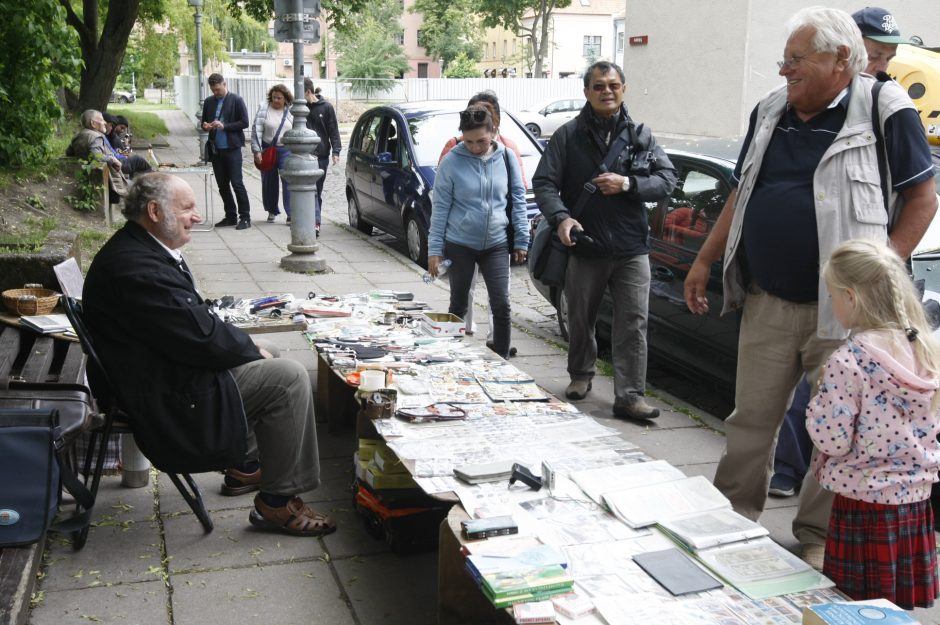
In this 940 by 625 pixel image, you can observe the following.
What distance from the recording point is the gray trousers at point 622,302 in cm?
577

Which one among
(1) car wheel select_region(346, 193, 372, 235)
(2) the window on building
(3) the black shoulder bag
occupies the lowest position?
(1) car wheel select_region(346, 193, 372, 235)

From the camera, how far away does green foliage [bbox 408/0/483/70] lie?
67.5m

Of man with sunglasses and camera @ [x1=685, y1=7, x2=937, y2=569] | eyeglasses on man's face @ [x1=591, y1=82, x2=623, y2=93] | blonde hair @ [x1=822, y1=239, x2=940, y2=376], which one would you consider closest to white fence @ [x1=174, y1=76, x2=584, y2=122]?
eyeglasses on man's face @ [x1=591, y1=82, x2=623, y2=93]

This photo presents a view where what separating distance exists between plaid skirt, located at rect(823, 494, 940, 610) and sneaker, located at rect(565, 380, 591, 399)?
3083 millimetres

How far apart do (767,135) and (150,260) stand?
8.34ft

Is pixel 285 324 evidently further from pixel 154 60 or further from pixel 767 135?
pixel 154 60

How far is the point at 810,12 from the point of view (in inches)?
146

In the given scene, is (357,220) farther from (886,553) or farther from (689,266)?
(886,553)

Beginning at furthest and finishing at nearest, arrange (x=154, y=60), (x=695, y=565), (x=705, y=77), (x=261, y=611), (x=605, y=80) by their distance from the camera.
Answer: (x=154, y=60), (x=705, y=77), (x=605, y=80), (x=261, y=611), (x=695, y=565)

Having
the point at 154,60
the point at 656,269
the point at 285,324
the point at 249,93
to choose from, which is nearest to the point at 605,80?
the point at 656,269

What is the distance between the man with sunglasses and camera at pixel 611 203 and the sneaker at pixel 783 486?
1.08 m

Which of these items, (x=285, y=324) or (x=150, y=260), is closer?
(x=150, y=260)

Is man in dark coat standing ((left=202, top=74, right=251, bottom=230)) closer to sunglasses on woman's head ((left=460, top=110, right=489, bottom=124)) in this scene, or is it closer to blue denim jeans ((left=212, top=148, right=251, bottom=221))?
blue denim jeans ((left=212, top=148, right=251, bottom=221))

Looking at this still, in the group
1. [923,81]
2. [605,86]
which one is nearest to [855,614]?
[605,86]
